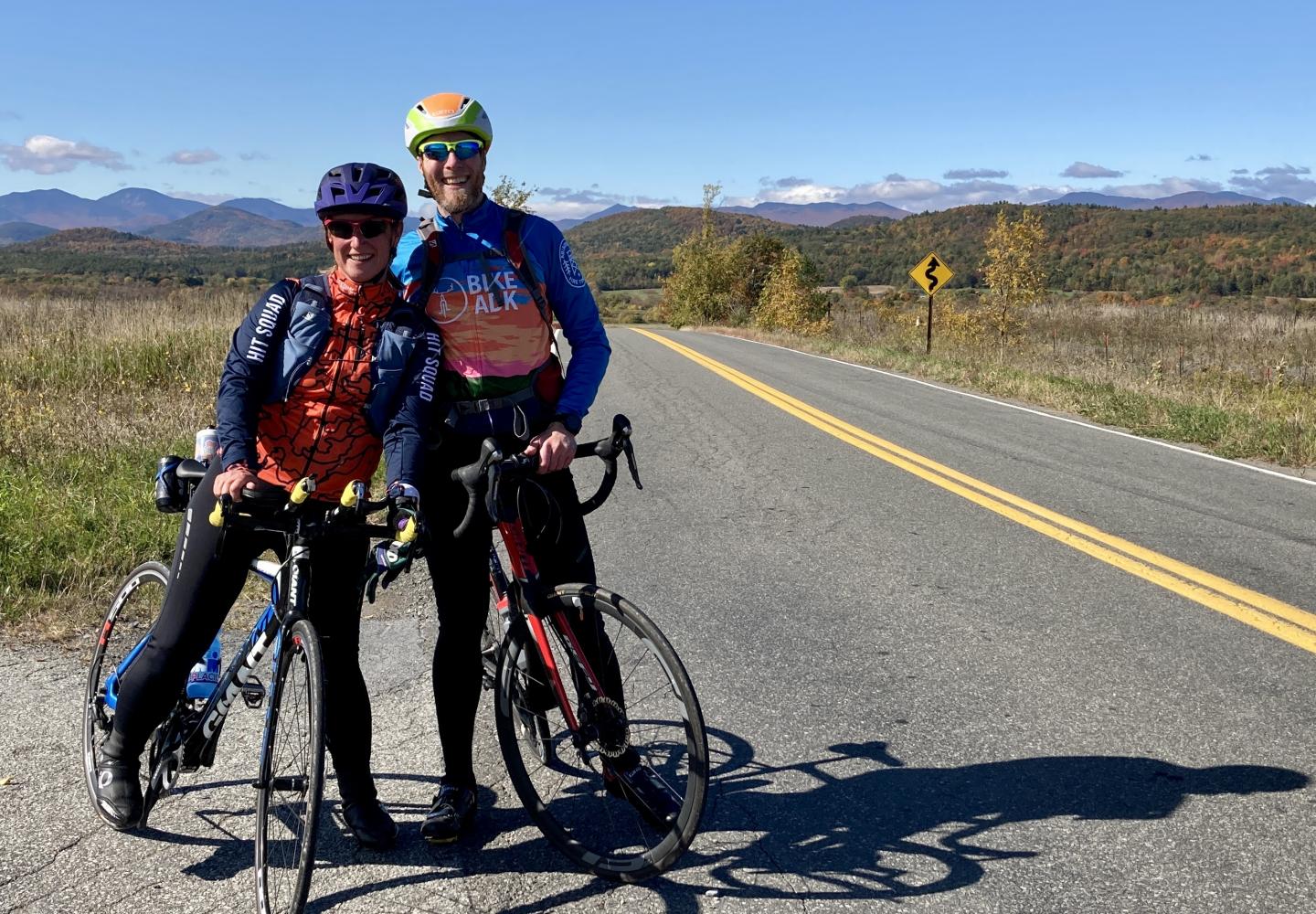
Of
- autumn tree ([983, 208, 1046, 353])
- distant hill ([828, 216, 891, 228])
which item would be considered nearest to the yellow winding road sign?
autumn tree ([983, 208, 1046, 353])

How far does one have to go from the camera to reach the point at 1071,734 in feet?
12.9

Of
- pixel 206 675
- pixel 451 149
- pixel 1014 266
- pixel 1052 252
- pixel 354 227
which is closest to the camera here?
pixel 354 227

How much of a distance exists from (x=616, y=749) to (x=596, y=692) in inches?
7.3

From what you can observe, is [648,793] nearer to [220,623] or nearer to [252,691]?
[252,691]

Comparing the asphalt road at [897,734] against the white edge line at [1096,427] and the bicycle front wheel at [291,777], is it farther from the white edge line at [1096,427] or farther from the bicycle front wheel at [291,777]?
the white edge line at [1096,427]

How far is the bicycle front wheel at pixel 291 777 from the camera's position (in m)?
2.64

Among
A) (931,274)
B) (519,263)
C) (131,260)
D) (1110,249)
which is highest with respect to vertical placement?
(1110,249)

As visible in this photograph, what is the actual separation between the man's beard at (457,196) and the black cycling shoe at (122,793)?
188cm

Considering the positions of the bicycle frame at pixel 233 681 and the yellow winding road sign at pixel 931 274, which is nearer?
the bicycle frame at pixel 233 681

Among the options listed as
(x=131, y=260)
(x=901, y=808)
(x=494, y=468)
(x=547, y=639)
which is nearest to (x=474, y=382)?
(x=494, y=468)

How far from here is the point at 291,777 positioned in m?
2.81

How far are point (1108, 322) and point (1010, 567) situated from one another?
2853 cm

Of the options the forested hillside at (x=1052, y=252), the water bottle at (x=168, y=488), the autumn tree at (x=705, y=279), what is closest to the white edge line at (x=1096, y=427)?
the water bottle at (x=168, y=488)

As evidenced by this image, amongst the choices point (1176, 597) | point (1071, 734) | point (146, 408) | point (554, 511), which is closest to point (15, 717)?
point (554, 511)
